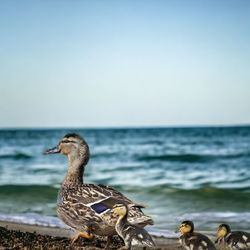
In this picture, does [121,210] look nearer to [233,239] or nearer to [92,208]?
[92,208]

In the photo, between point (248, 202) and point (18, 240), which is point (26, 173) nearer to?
point (248, 202)

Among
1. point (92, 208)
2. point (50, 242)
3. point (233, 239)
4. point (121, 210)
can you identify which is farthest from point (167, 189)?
point (121, 210)

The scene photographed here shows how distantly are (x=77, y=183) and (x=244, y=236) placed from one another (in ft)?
5.98

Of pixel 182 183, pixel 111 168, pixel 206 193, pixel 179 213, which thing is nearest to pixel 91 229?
pixel 179 213

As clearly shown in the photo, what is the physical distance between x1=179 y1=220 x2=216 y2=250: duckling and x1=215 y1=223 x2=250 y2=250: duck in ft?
0.74

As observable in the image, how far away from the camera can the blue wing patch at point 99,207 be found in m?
6.84

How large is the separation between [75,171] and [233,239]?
1.83 meters

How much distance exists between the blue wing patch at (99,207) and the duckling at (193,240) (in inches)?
28.6

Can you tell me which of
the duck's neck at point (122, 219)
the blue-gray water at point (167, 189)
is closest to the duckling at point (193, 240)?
the duck's neck at point (122, 219)

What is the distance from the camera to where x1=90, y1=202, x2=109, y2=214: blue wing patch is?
684 cm

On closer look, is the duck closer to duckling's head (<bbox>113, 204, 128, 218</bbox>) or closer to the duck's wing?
the duck's wing

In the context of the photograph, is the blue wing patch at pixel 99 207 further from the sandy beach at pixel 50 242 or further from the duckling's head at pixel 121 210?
the sandy beach at pixel 50 242

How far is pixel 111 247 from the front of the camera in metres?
7.25

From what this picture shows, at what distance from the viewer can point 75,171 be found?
7621 mm
